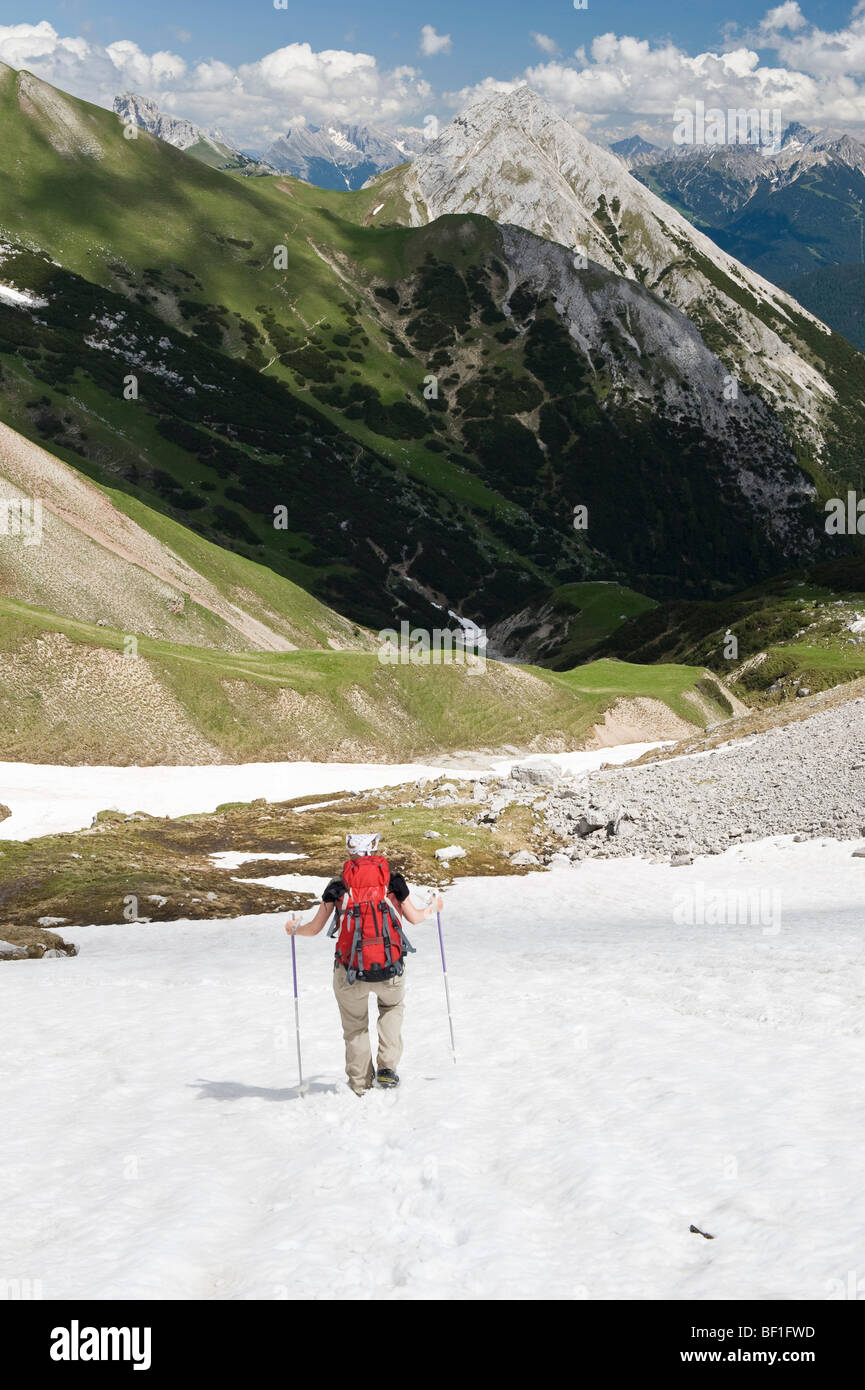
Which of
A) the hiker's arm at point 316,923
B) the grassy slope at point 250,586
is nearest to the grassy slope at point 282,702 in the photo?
the grassy slope at point 250,586

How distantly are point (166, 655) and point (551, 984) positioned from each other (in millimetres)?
52616

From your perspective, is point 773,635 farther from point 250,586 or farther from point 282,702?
point 282,702

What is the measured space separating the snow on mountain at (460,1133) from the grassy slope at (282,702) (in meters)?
41.3

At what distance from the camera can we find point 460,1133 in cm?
1298

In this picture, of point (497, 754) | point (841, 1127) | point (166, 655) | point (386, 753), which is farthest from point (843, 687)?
point (841, 1127)

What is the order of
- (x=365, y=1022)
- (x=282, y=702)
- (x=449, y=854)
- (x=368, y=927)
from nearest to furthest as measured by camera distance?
(x=368, y=927)
(x=365, y=1022)
(x=449, y=854)
(x=282, y=702)

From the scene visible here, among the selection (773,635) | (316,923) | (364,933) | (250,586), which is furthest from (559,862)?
(773,635)

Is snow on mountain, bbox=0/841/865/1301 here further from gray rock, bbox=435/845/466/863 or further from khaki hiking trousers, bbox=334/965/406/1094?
gray rock, bbox=435/845/466/863

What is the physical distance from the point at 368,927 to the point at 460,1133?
2.87 meters

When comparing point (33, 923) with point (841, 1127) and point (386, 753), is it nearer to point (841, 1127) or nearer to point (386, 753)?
point (841, 1127)

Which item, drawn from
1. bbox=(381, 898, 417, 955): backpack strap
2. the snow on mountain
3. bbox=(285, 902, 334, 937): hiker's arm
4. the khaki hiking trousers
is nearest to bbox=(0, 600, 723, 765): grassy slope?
the snow on mountain

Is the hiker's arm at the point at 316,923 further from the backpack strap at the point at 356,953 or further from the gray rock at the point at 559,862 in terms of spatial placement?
the gray rock at the point at 559,862

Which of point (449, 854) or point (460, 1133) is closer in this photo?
point (460, 1133)

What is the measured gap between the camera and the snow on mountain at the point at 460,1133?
967cm
